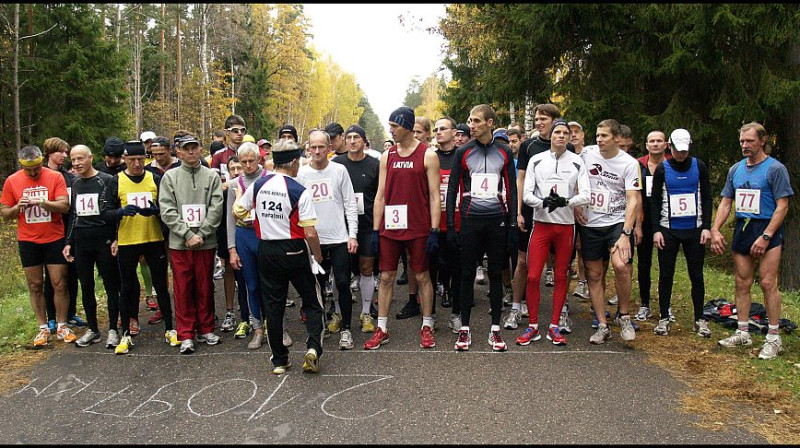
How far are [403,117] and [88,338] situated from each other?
4585 millimetres

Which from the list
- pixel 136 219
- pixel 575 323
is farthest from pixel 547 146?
pixel 136 219

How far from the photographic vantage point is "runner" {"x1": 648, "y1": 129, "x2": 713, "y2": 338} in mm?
6195

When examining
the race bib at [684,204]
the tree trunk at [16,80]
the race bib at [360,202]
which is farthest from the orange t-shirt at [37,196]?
the tree trunk at [16,80]

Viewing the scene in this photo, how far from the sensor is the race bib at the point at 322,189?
20.6 ft

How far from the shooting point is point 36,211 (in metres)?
6.51

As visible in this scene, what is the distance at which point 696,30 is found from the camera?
9.23m

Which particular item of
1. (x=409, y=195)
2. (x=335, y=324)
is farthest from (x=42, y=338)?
(x=409, y=195)

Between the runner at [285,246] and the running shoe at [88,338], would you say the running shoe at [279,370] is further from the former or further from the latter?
the running shoe at [88,338]

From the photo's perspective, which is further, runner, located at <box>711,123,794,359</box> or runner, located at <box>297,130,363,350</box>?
runner, located at <box>297,130,363,350</box>

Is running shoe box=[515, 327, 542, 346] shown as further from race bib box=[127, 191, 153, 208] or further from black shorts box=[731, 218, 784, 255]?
race bib box=[127, 191, 153, 208]

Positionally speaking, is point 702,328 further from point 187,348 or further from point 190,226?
point 190,226

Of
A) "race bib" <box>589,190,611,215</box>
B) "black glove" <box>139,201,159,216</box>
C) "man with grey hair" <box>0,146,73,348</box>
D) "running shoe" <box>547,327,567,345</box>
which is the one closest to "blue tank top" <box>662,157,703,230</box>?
"race bib" <box>589,190,611,215</box>

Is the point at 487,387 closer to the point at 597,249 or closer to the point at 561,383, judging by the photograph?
the point at 561,383

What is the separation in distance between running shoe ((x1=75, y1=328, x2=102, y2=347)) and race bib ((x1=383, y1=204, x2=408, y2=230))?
383 centimetres
